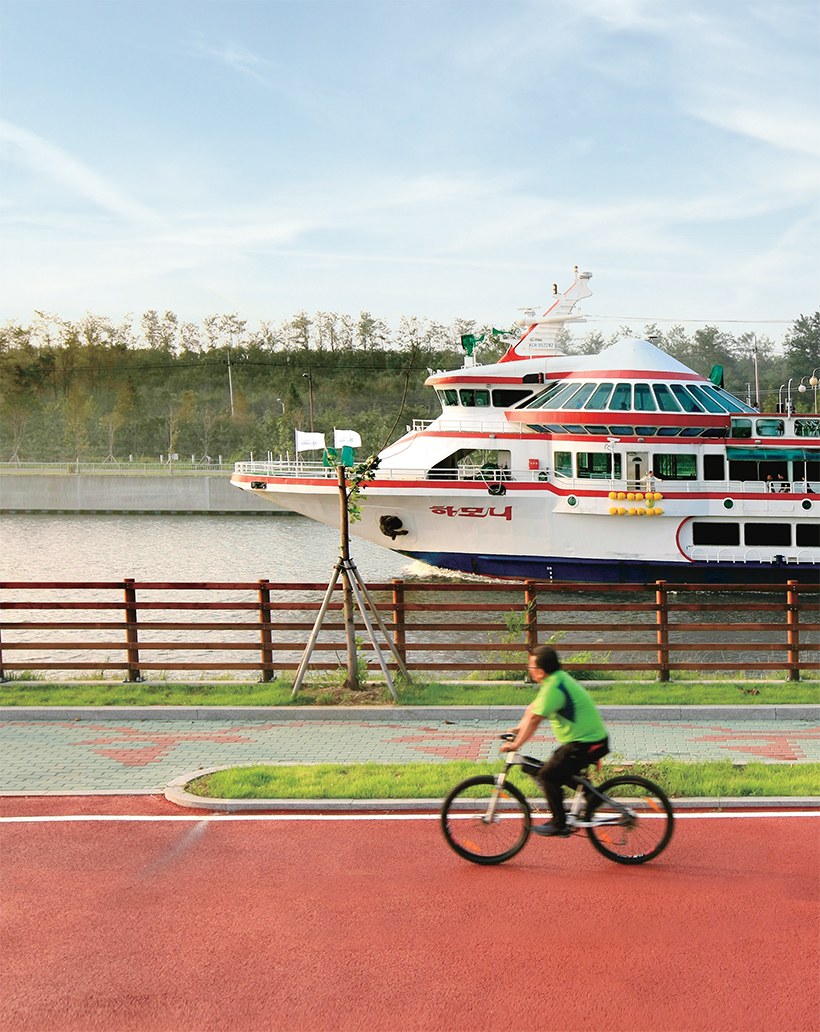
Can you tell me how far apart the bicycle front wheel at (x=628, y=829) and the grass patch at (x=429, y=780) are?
1233mm

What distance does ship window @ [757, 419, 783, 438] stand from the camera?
3203cm

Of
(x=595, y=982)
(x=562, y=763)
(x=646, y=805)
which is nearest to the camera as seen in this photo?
(x=595, y=982)

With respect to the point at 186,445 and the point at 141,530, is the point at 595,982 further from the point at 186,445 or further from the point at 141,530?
the point at 186,445

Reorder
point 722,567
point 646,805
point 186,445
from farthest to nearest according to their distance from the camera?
1. point 186,445
2. point 722,567
3. point 646,805

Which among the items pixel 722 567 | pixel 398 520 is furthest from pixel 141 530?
pixel 722 567

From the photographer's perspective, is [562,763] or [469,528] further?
[469,528]

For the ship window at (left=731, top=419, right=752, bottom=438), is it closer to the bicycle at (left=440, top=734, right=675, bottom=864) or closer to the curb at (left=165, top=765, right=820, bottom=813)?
the curb at (left=165, top=765, right=820, bottom=813)

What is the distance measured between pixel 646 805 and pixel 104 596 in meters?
27.9

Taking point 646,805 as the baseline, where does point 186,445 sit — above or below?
above

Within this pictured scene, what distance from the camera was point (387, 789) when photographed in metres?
8.74

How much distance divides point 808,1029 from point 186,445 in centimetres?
9119

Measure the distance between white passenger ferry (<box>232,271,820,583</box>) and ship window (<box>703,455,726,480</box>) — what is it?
0.15 ft

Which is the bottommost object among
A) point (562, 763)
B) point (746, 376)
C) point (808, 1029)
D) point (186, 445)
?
point (808, 1029)

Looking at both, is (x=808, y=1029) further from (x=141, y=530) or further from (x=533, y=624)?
(x=141, y=530)
